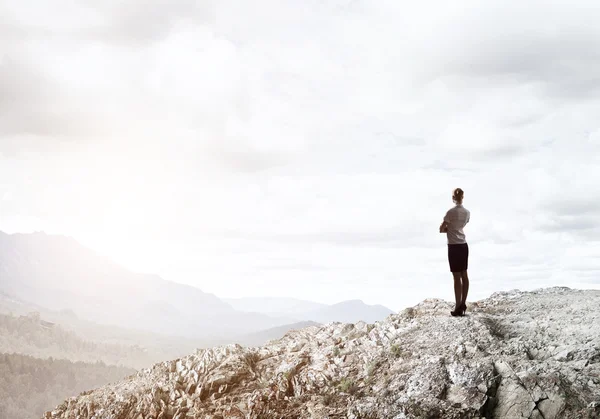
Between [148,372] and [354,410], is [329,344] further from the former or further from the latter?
[148,372]

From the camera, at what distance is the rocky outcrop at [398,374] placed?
38.1 feet

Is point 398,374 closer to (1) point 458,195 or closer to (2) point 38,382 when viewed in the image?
(1) point 458,195

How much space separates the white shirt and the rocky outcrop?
2412mm

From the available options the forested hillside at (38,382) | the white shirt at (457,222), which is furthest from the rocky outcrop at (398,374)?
the forested hillside at (38,382)

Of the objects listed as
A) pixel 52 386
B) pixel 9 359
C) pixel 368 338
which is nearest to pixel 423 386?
pixel 368 338

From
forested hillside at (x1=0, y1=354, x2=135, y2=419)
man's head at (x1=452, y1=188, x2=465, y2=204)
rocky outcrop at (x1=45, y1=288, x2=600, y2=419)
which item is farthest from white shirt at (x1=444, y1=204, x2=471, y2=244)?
forested hillside at (x1=0, y1=354, x2=135, y2=419)

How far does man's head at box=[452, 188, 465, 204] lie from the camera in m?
14.5

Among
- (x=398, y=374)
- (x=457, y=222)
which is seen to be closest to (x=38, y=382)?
(x=398, y=374)

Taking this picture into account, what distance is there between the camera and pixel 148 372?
15.6m

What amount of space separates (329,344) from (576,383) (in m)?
6.56

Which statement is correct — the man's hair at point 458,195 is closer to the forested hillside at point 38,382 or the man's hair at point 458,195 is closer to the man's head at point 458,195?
the man's head at point 458,195

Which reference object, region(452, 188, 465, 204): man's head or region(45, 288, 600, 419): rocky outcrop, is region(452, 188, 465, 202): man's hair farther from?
region(45, 288, 600, 419): rocky outcrop

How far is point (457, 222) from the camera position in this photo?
47.3 feet

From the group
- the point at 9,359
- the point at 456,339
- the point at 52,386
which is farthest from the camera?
the point at 9,359
